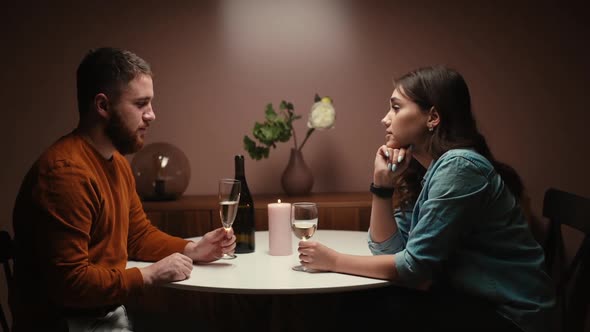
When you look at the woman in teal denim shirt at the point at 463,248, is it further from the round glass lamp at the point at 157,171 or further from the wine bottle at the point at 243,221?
the round glass lamp at the point at 157,171

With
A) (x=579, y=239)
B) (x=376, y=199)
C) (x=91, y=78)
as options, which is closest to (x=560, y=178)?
(x=579, y=239)

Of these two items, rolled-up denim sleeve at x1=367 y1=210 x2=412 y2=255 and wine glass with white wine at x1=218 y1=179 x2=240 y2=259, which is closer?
wine glass with white wine at x1=218 y1=179 x2=240 y2=259

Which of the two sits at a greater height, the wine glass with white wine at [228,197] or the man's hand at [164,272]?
the wine glass with white wine at [228,197]

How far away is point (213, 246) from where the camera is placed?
162cm

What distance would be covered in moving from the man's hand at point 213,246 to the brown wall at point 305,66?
4.42 ft

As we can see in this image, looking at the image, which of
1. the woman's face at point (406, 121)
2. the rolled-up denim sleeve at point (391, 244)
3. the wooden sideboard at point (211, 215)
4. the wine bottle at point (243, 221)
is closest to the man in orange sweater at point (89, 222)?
the wine bottle at point (243, 221)

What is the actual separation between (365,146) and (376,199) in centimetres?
124

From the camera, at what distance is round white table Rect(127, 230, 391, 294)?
4.35 ft

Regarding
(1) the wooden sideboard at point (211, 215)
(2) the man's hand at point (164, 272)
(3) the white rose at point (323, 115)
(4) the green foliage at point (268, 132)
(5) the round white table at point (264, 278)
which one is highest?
(3) the white rose at point (323, 115)

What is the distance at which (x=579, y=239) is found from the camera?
288cm

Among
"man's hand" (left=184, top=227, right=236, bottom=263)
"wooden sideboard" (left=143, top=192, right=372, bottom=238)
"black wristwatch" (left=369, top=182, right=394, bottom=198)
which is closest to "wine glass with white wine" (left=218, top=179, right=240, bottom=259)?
"man's hand" (left=184, top=227, right=236, bottom=263)

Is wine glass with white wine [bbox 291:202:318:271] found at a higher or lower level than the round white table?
higher

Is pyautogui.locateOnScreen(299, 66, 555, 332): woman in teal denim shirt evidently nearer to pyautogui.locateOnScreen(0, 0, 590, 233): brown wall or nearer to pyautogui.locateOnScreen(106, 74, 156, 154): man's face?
pyautogui.locateOnScreen(106, 74, 156, 154): man's face

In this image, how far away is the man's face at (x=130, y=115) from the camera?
1470 millimetres
